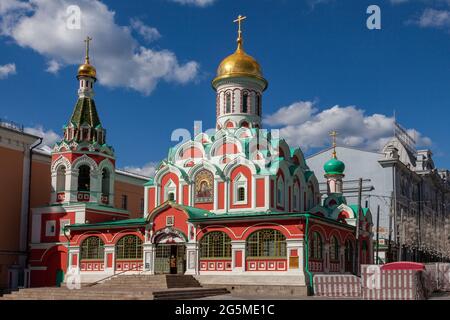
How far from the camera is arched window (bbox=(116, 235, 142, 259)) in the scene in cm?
2931

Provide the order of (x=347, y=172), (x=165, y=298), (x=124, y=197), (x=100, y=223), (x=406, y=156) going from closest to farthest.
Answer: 1. (x=165, y=298)
2. (x=100, y=223)
3. (x=124, y=197)
4. (x=347, y=172)
5. (x=406, y=156)

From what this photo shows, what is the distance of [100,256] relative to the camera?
30188 mm

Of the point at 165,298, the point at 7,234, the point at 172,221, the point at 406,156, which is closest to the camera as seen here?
the point at 165,298

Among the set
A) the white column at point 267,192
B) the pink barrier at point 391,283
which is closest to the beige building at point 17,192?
the white column at point 267,192

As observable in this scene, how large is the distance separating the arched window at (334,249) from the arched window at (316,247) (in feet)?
4.30

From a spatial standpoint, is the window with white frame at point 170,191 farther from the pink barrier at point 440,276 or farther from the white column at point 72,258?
the pink barrier at point 440,276

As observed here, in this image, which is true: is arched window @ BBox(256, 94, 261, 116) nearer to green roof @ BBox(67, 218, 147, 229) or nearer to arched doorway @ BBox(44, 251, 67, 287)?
green roof @ BBox(67, 218, 147, 229)

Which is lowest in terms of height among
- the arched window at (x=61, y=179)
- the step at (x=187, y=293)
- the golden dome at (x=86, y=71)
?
the step at (x=187, y=293)

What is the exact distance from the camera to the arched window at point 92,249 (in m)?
30.3

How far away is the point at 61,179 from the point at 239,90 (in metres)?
10.4

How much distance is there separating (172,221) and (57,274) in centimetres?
754

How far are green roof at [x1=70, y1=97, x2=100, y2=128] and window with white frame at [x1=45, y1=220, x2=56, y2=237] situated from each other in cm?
520

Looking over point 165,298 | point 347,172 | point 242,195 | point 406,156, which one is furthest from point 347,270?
point 406,156

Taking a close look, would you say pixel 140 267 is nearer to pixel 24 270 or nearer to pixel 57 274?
pixel 57 274
